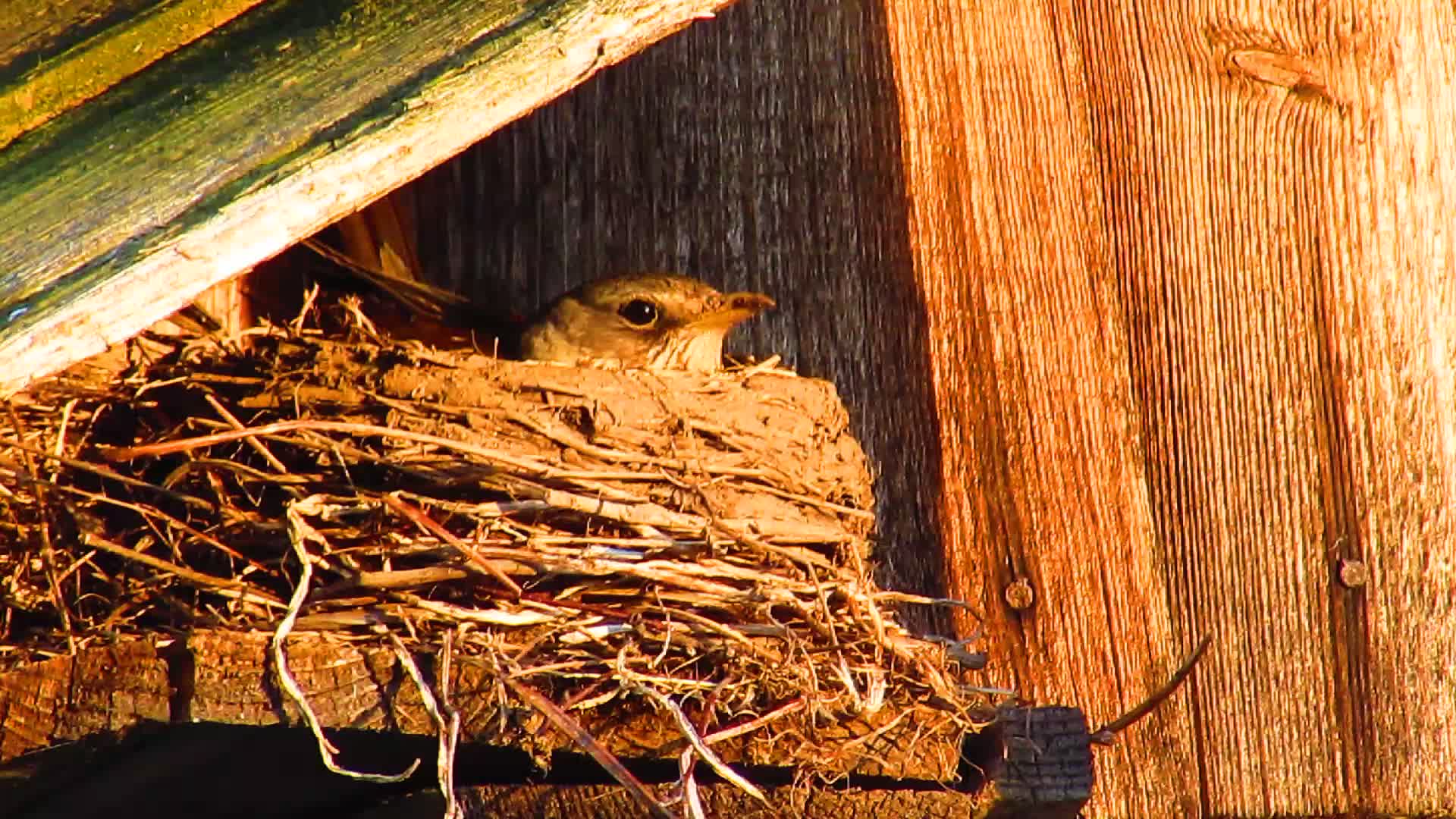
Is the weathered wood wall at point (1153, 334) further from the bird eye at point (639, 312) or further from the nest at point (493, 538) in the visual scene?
the nest at point (493, 538)

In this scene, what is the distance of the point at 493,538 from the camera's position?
3559 mm

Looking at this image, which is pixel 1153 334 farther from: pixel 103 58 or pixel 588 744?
pixel 103 58

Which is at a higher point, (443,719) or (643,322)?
(643,322)

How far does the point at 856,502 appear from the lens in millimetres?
4141

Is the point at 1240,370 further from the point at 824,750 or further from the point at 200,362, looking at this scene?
the point at 200,362

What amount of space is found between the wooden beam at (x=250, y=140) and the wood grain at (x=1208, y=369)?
1412mm

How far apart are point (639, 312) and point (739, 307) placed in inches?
12.2

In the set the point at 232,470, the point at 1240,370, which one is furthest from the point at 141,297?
the point at 1240,370

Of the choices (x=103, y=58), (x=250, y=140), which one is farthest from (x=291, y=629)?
(x=103, y=58)

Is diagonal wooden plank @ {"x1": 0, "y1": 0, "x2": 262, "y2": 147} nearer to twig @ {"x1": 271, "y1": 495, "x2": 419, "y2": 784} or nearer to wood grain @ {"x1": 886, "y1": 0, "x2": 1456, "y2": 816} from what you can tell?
twig @ {"x1": 271, "y1": 495, "x2": 419, "y2": 784}

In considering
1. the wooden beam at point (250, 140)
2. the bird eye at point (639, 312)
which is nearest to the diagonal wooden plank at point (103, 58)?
the wooden beam at point (250, 140)

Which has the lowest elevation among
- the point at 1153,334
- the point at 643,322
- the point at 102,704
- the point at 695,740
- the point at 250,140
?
the point at 695,740

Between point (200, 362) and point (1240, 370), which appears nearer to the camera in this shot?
point (200, 362)

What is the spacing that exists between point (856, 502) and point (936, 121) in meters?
0.88
